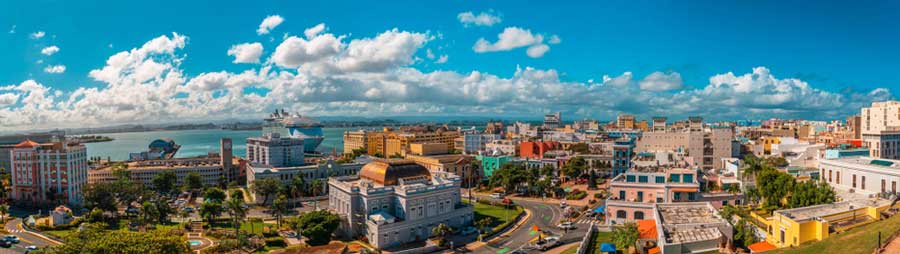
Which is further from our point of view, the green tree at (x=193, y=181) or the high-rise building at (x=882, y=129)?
the green tree at (x=193, y=181)

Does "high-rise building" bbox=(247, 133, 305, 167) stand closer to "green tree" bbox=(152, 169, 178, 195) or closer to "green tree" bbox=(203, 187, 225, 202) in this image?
"green tree" bbox=(152, 169, 178, 195)

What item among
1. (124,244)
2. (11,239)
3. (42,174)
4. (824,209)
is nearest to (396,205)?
(124,244)

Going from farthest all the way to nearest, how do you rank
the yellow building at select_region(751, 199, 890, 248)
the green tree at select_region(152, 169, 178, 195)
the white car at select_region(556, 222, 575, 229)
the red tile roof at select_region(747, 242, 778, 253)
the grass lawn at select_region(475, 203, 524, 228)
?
the green tree at select_region(152, 169, 178, 195), the grass lawn at select_region(475, 203, 524, 228), the white car at select_region(556, 222, 575, 229), the red tile roof at select_region(747, 242, 778, 253), the yellow building at select_region(751, 199, 890, 248)

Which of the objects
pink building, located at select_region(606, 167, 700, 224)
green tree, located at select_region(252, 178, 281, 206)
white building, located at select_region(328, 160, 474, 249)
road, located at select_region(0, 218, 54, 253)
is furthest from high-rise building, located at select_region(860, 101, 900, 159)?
road, located at select_region(0, 218, 54, 253)

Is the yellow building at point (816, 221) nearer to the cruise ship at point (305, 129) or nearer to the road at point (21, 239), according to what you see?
the road at point (21, 239)

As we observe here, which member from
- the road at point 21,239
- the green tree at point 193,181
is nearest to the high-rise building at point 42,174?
the green tree at point 193,181
